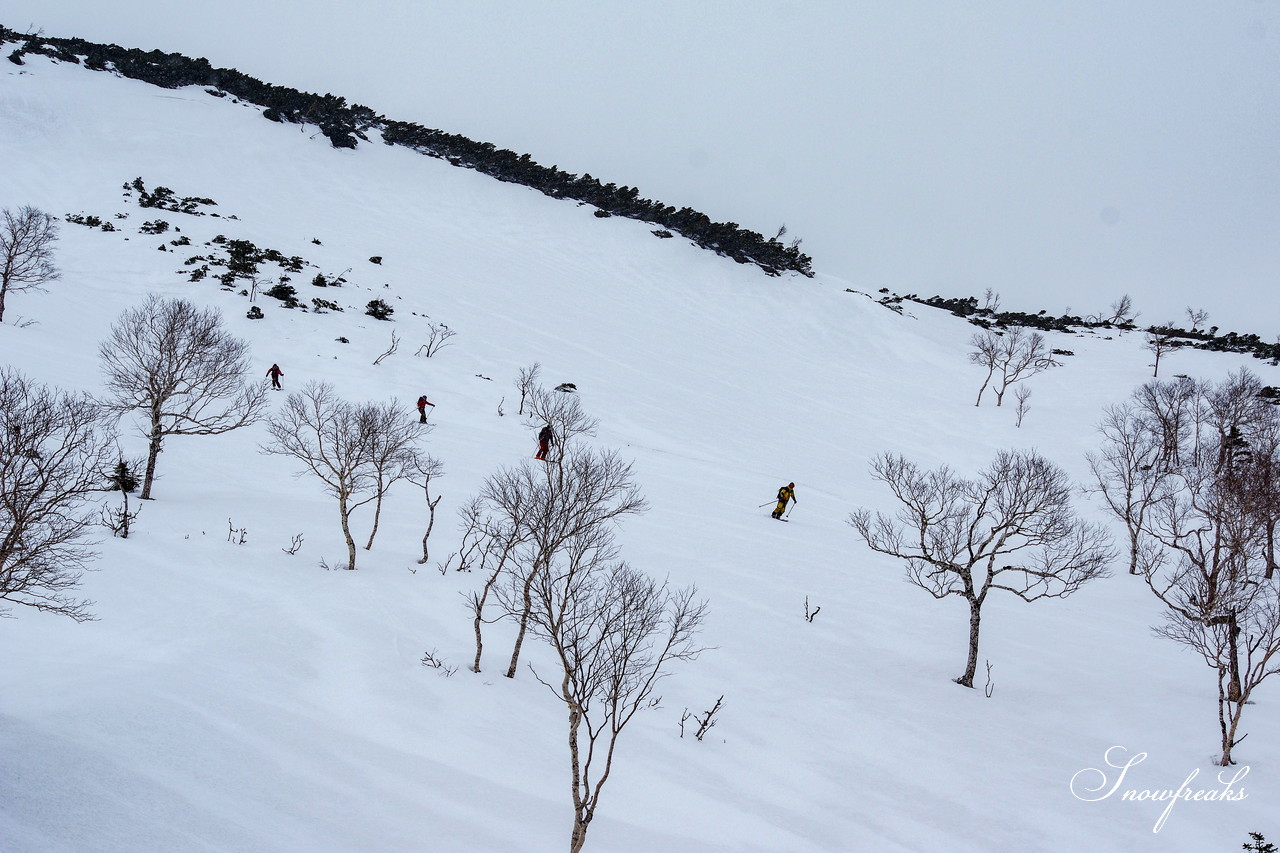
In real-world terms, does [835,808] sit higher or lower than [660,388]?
lower

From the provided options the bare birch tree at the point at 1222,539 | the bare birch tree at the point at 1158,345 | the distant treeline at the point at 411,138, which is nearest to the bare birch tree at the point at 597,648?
the bare birch tree at the point at 1222,539

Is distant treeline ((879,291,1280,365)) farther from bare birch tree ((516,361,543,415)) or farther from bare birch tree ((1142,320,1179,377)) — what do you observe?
bare birch tree ((516,361,543,415))

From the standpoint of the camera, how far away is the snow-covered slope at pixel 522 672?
27.1 ft

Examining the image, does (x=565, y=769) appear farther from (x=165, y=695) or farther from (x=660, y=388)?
(x=660, y=388)

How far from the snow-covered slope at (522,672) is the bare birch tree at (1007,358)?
504 centimetres

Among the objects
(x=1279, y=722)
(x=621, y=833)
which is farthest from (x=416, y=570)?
(x=1279, y=722)

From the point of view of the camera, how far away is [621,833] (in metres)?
8.84

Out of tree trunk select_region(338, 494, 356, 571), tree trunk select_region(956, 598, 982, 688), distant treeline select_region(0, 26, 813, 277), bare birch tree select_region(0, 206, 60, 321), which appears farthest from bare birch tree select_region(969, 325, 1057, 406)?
bare birch tree select_region(0, 206, 60, 321)

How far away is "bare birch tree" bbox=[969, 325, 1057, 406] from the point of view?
4188 cm

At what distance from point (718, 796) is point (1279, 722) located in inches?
503

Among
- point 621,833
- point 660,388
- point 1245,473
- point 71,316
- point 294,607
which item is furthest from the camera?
point 660,388

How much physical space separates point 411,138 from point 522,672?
71459 millimetres

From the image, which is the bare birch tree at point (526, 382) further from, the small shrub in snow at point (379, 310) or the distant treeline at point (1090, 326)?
the distant treeline at point (1090, 326)

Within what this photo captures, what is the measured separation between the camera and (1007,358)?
4322 cm
